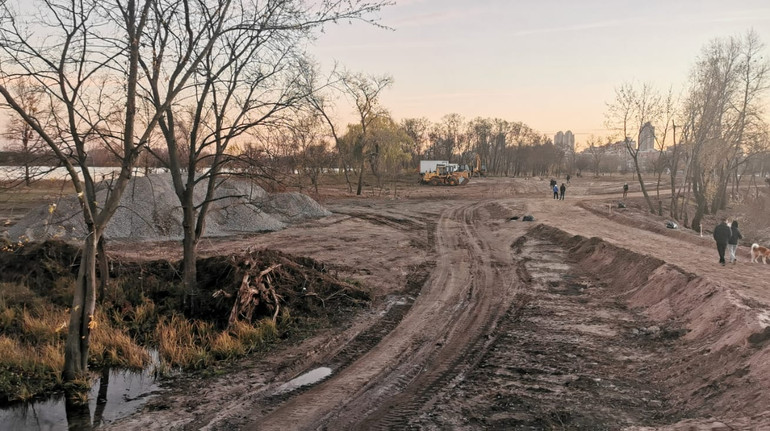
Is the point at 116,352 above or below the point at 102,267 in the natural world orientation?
below

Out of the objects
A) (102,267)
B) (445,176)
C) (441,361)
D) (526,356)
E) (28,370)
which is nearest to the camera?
(28,370)

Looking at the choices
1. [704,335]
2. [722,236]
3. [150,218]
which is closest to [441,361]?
[704,335]

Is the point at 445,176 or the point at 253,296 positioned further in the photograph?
the point at 445,176

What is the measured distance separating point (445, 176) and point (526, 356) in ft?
174

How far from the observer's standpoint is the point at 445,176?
200 ft

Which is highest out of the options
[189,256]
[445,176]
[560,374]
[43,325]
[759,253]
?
[445,176]

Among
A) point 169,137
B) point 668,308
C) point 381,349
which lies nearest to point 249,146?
point 169,137

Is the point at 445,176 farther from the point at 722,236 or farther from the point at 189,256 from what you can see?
the point at 189,256

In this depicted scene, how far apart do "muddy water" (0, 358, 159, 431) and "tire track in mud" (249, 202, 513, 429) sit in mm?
2200

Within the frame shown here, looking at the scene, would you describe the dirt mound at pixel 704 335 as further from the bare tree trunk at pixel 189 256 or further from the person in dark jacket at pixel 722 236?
the bare tree trunk at pixel 189 256

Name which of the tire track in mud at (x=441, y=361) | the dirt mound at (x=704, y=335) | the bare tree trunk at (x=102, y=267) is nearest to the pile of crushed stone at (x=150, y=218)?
the bare tree trunk at (x=102, y=267)

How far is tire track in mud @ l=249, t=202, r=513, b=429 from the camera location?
6.40 metres

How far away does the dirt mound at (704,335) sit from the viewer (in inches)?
242

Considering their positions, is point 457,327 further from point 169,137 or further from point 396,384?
point 169,137
